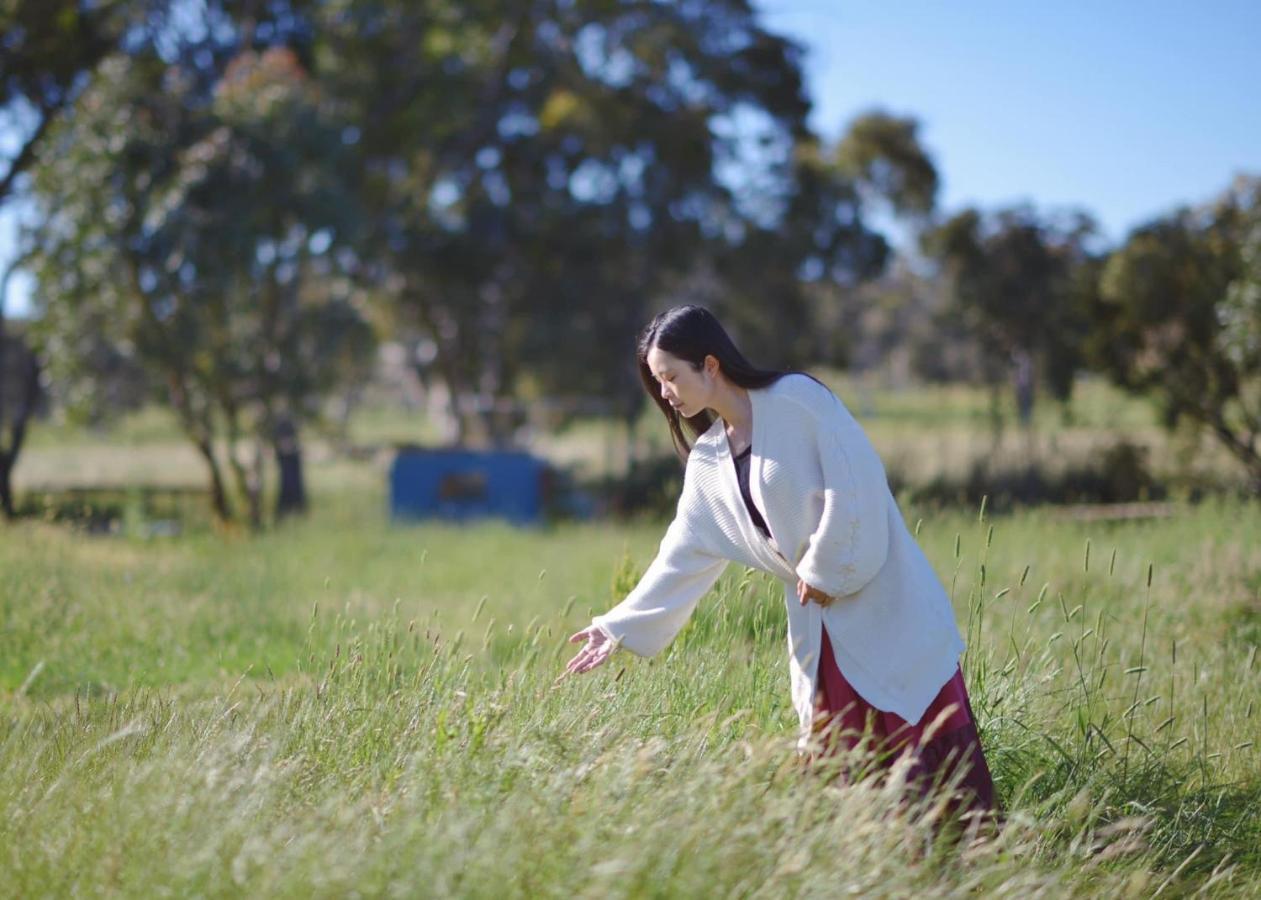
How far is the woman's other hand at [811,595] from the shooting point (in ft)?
11.7

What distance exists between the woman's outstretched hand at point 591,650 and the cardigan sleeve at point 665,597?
0.09 ft

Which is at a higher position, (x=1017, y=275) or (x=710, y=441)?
(x=1017, y=275)

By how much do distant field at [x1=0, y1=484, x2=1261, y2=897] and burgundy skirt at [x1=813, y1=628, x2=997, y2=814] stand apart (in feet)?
0.47

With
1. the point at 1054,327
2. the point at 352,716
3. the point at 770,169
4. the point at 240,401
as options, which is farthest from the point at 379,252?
the point at 352,716

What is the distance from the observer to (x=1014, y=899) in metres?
3.12

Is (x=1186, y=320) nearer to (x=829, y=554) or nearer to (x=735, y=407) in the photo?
(x=735, y=407)

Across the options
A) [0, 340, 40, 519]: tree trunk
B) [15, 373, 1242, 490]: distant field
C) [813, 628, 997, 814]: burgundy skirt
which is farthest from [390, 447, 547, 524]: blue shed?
[813, 628, 997, 814]: burgundy skirt

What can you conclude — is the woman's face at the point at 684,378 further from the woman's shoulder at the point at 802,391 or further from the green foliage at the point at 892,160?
the green foliage at the point at 892,160

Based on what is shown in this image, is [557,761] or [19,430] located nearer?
[557,761]

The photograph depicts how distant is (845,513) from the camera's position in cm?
350

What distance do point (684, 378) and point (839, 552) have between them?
2.10 ft

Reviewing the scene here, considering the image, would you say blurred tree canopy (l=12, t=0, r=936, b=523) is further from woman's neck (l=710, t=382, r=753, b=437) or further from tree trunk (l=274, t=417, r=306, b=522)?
woman's neck (l=710, t=382, r=753, b=437)

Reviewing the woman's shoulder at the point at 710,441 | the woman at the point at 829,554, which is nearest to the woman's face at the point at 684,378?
the woman at the point at 829,554

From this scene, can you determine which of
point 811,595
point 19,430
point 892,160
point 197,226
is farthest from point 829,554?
point 892,160
